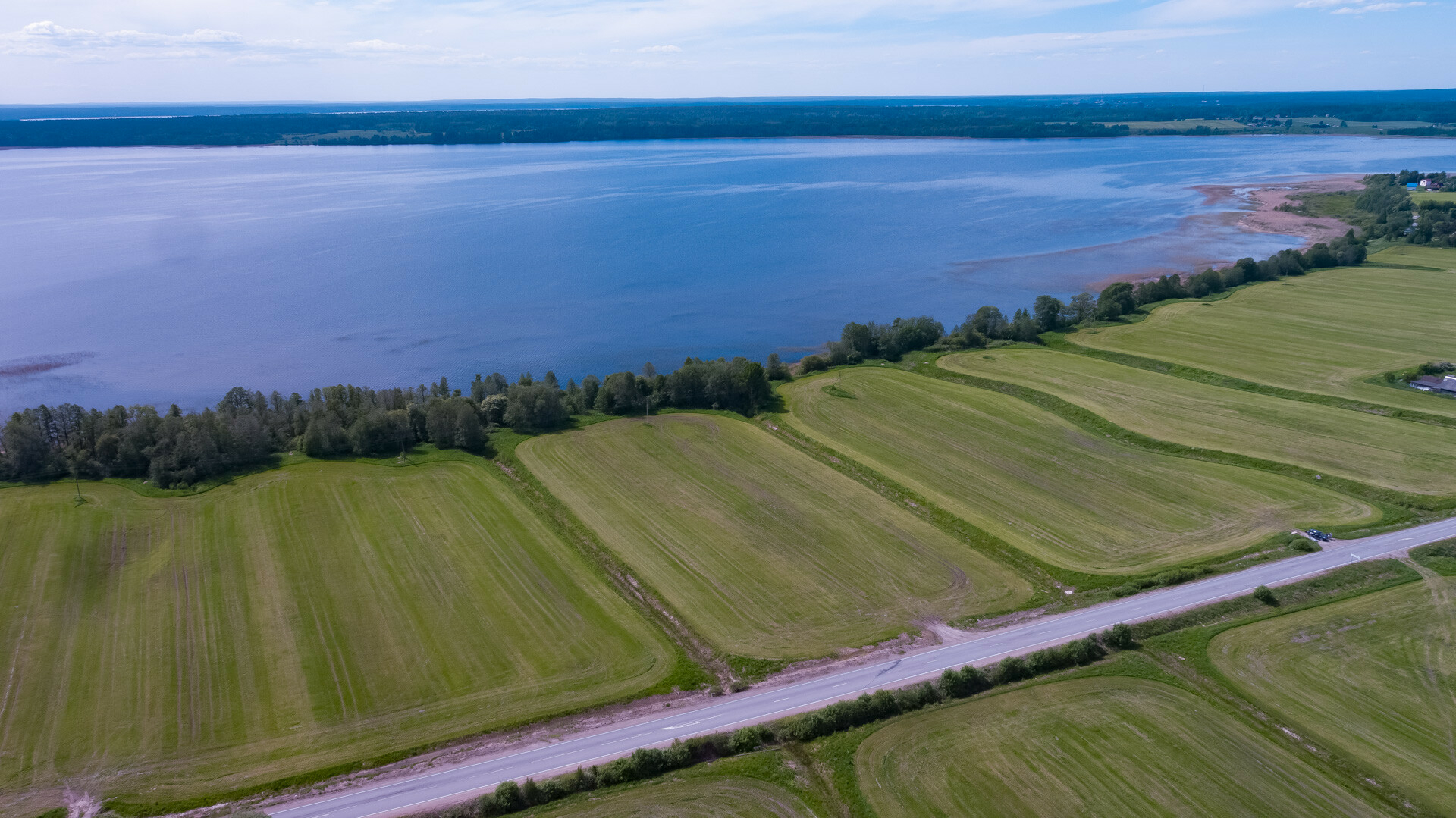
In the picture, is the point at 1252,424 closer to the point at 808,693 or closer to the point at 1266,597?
the point at 1266,597

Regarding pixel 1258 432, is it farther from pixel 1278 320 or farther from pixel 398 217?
pixel 398 217

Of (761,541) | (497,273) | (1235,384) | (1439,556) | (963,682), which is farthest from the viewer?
(497,273)

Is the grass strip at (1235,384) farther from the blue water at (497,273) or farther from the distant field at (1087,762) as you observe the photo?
the distant field at (1087,762)

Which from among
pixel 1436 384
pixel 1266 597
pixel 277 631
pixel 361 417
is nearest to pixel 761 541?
pixel 277 631

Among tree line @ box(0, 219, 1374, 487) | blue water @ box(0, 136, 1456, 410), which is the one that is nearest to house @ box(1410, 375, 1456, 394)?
tree line @ box(0, 219, 1374, 487)

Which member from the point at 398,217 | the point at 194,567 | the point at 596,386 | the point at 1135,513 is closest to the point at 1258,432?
the point at 1135,513

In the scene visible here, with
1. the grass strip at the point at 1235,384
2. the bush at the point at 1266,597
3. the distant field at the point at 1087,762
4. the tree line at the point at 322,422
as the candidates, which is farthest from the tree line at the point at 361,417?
the distant field at the point at 1087,762

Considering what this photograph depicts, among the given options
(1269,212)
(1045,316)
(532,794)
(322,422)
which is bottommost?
(532,794)
